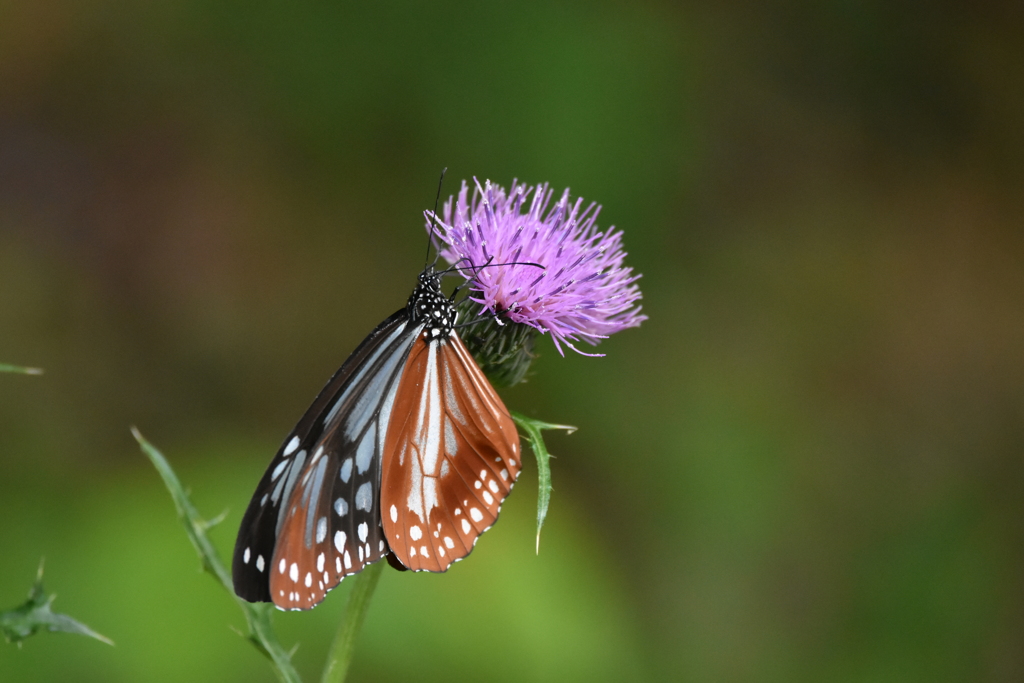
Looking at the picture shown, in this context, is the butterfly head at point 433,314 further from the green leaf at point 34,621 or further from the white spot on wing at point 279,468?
the green leaf at point 34,621

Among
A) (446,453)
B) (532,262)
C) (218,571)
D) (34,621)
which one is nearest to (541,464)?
(446,453)

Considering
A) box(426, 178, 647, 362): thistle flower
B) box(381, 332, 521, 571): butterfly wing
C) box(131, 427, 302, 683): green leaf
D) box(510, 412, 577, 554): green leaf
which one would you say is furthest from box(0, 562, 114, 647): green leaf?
box(426, 178, 647, 362): thistle flower

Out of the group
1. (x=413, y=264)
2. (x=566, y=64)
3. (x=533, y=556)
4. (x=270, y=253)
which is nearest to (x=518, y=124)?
(x=566, y=64)

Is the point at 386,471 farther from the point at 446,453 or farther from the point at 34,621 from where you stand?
the point at 34,621

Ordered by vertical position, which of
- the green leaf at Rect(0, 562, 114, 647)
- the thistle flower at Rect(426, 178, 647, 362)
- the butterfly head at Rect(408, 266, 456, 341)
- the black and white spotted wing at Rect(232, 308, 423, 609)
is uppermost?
the thistle flower at Rect(426, 178, 647, 362)

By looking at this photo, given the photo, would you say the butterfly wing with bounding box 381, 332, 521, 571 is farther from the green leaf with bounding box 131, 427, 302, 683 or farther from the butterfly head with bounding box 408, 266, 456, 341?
the green leaf with bounding box 131, 427, 302, 683

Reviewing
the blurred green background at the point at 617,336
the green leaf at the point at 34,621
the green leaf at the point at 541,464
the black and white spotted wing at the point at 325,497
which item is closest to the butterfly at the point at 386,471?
the black and white spotted wing at the point at 325,497

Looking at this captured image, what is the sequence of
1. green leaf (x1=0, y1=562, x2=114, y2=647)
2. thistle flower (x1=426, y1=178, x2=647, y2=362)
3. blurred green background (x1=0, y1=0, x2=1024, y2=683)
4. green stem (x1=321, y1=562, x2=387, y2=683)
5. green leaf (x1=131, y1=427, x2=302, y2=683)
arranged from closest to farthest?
green leaf (x1=0, y1=562, x2=114, y2=647)
green leaf (x1=131, y1=427, x2=302, y2=683)
green stem (x1=321, y1=562, x2=387, y2=683)
thistle flower (x1=426, y1=178, x2=647, y2=362)
blurred green background (x1=0, y1=0, x2=1024, y2=683)
